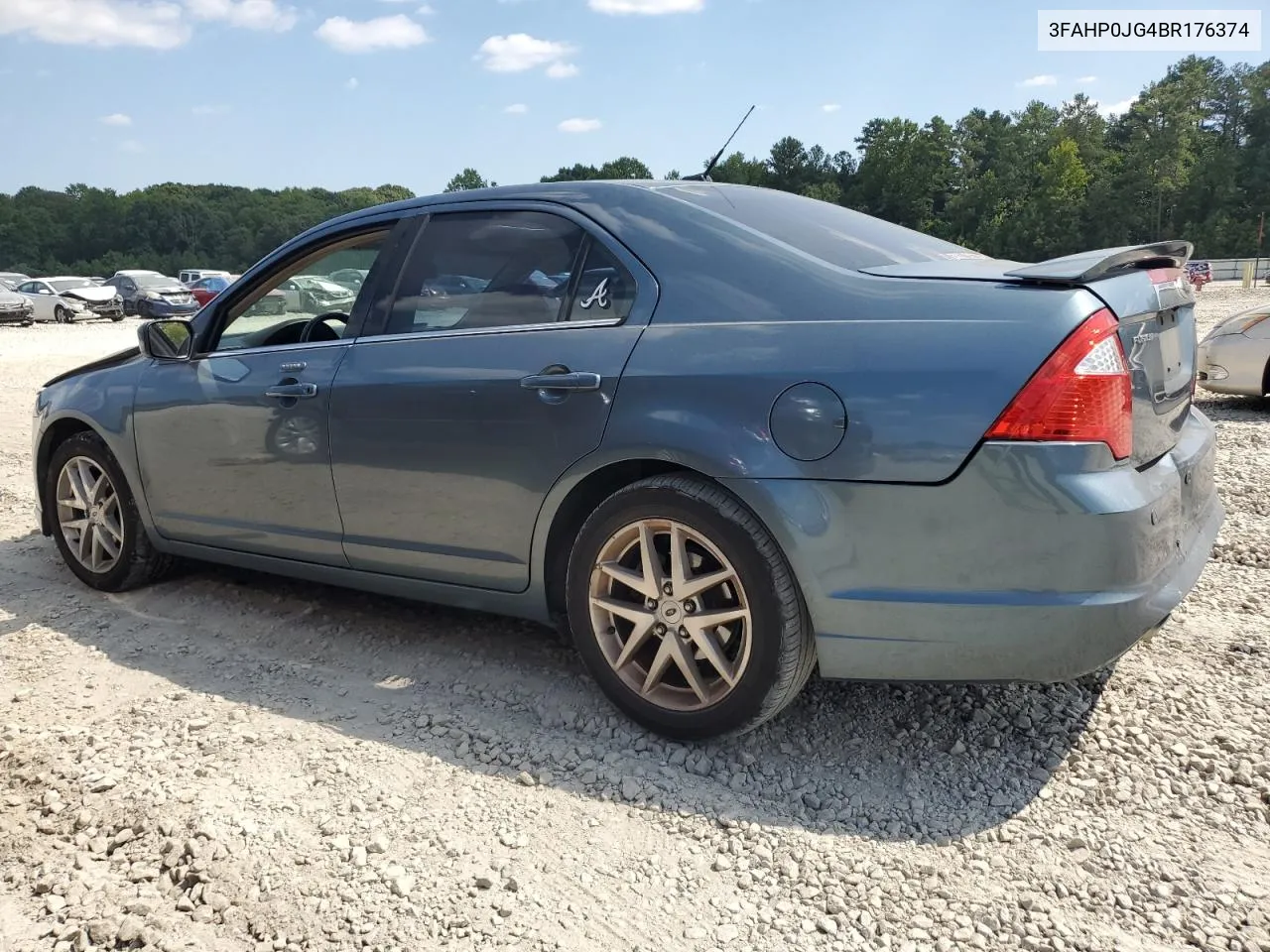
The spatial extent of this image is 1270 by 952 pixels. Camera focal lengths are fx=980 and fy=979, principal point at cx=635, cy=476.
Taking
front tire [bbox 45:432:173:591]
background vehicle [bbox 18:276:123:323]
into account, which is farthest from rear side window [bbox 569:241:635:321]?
background vehicle [bbox 18:276:123:323]

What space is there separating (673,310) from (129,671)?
2415mm

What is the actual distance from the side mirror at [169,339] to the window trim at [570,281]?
1.03 meters

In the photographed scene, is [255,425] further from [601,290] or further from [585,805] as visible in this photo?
[585,805]

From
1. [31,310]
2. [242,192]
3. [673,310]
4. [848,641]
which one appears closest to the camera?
[848,641]

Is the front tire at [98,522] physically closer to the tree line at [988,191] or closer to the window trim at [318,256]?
the window trim at [318,256]

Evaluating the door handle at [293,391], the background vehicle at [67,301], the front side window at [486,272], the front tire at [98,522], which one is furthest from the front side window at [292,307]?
the background vehicle at [67,301]

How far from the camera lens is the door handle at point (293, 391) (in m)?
3.52

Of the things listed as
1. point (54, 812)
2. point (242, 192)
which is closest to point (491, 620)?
point (54, 812)

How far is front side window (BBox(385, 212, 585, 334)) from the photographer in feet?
10.3

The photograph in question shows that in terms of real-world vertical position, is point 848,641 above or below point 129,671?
above

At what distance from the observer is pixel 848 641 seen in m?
2.53

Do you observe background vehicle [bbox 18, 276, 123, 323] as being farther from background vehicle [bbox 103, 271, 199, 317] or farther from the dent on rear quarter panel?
the dent on rear quarter panel

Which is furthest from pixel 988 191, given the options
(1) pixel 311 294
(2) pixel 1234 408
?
(1) pixel 311 294

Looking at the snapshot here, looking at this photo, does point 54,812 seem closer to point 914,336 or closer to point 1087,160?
point 914,336
